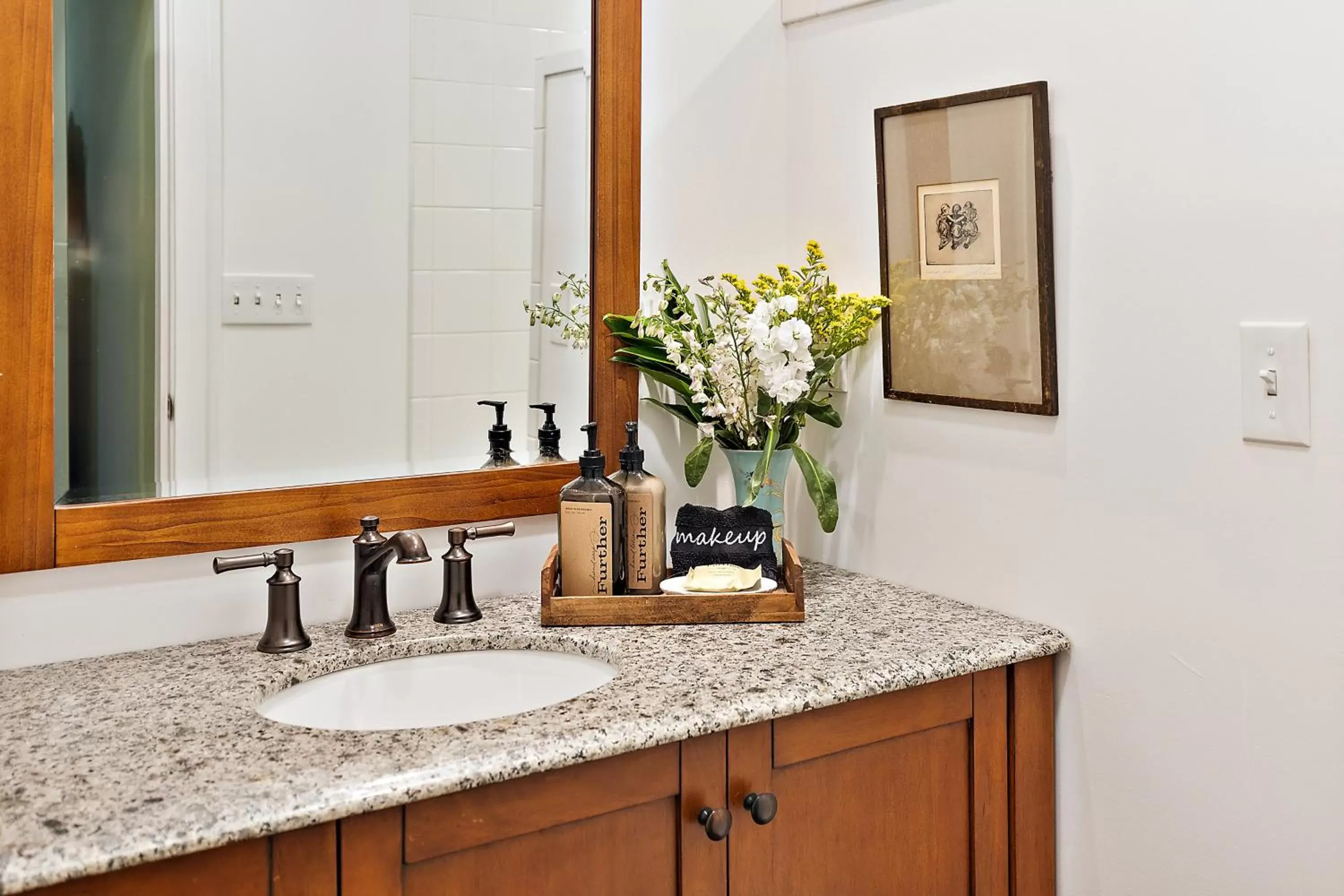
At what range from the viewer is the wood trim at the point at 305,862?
0.92m

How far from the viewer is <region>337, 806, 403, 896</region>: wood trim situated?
956 millimetres

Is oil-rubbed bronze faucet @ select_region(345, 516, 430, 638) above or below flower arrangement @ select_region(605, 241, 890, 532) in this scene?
below

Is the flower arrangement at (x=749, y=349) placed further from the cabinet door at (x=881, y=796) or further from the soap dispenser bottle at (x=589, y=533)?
the cabinet door at (x=881, y=796)

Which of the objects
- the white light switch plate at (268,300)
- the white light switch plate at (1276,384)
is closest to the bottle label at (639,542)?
the white light switch plate at (268,300)

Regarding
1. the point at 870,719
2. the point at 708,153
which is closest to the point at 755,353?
the point at 708,153

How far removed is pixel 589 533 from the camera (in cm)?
142

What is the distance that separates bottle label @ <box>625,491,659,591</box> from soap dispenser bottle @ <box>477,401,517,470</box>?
20cm

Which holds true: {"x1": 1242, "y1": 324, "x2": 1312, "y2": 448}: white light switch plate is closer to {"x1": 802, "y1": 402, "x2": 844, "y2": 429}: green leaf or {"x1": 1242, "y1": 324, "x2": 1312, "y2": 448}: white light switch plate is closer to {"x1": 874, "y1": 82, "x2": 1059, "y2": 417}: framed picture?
Result: {"x1": 874, "y1": 82, "x2": 1059, "y2": 417}: framed picture

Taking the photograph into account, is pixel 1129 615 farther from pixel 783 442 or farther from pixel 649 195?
pixel 649 195

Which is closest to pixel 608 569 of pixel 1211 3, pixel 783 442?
pixel 783 442

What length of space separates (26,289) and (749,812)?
947 mm

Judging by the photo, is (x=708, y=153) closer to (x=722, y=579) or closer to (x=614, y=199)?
(x=614, y=199)

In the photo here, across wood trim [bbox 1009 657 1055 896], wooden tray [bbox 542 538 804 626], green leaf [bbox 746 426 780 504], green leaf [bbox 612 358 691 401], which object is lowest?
wood trim [bbox 1009 657 1055 896]

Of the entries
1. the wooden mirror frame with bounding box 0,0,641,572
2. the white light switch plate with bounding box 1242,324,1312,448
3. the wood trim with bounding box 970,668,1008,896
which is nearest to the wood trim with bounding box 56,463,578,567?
the wooden mirror frame with bounding box 0,0,641,572
